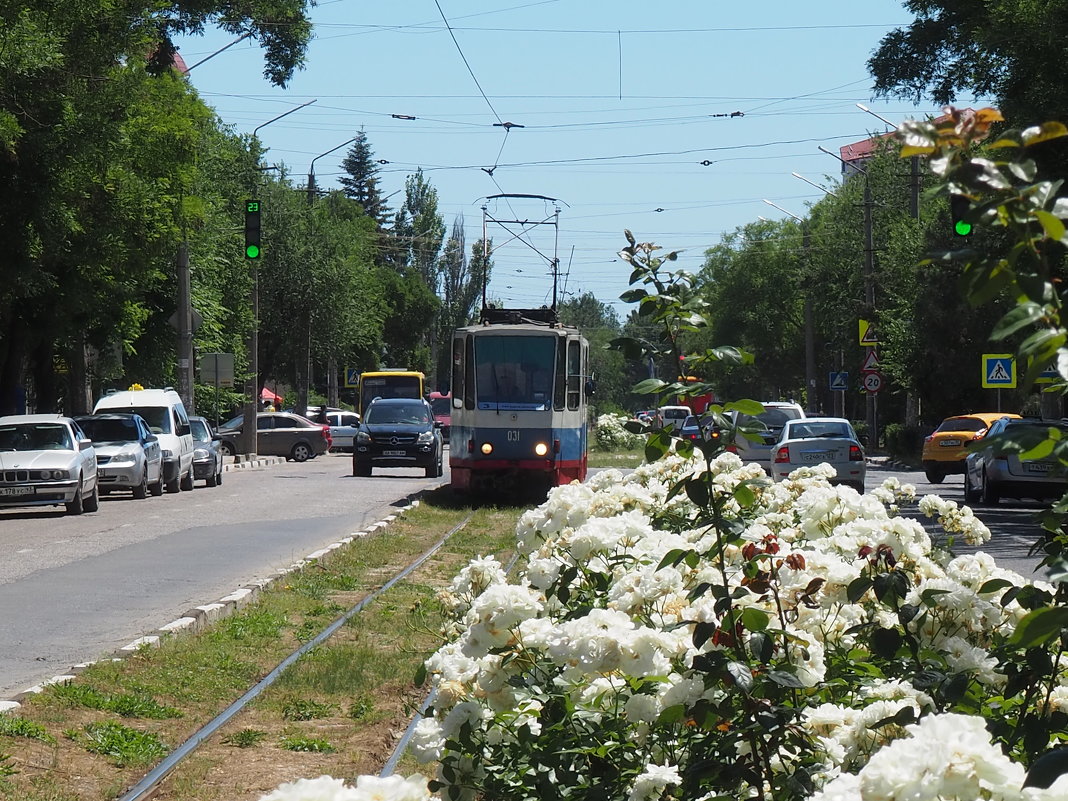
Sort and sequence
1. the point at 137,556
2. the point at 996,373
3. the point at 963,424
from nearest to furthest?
the point at 137,556, the point at 996,373, the point at 963,424

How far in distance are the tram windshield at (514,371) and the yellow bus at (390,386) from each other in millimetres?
42581

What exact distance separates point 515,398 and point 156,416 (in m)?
11.9

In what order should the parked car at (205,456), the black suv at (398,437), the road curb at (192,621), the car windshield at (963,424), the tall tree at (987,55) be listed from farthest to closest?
the black suv at (398,437) → the car windshield at (963,424) → the parked car at (205,456) → the tall tree at (987,55) → the road curb at (192,621)

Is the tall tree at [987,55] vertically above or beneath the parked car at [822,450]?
above

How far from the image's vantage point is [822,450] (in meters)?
27.4

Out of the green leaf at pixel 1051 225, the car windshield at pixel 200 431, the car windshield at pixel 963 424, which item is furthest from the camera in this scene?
the car windshield at pixel 200 431

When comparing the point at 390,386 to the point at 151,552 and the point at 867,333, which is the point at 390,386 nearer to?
the point at 867,333

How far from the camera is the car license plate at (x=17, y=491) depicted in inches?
935

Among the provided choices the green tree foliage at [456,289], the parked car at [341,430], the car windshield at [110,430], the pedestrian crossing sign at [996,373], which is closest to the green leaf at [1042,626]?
the car windshield at [110,430]

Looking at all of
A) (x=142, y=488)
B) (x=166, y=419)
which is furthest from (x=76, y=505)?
(x=166, y=419)

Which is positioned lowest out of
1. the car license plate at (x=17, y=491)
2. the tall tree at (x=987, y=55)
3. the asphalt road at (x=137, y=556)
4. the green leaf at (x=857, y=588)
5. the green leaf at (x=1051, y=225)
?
the asphalt road at (x=137, y=556)

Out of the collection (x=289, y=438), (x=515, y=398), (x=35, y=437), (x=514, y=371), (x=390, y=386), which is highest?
(x=390, y=386)

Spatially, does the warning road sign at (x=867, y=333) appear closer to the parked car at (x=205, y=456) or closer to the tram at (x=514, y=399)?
the parked car at (x=205, y=456)

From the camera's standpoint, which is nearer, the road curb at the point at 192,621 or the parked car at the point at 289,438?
the road curb at the point at 192,621
